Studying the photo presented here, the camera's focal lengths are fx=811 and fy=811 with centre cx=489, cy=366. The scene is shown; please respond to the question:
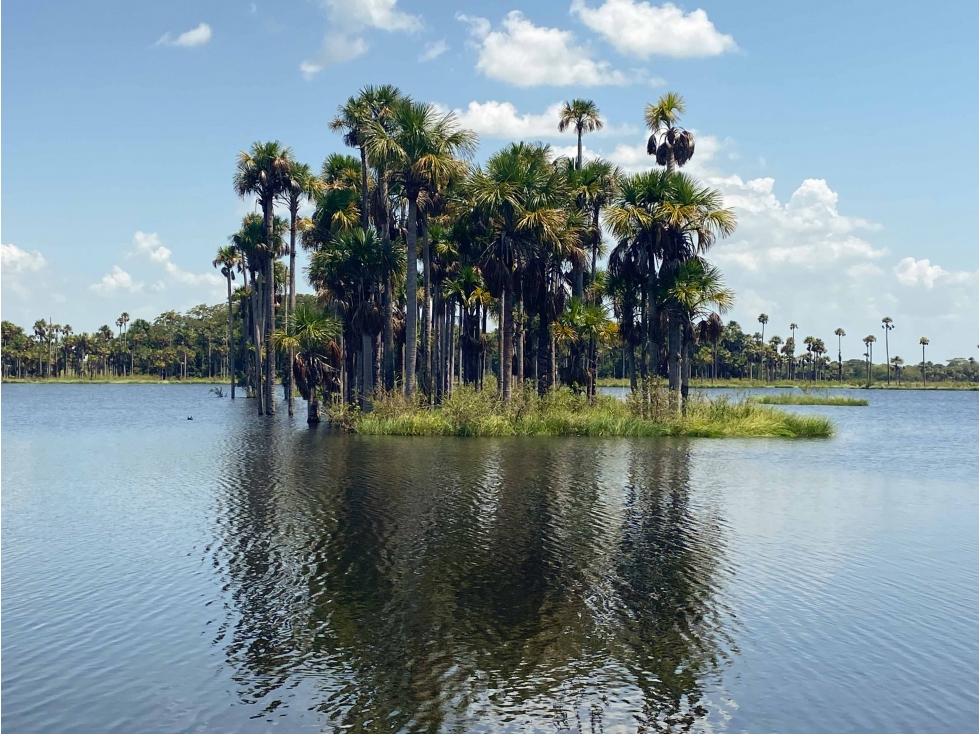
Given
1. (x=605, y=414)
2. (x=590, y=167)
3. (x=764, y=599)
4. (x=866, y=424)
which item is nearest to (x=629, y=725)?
(x=764, y=599)

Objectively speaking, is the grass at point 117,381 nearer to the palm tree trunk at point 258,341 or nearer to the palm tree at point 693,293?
the palm tree trunk at point 258,341

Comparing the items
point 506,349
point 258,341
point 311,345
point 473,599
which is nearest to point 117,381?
point 258,341

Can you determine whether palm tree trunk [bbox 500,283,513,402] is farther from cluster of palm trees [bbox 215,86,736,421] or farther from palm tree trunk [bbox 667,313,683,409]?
palm tree trunk [bbox 667,313,683,409]

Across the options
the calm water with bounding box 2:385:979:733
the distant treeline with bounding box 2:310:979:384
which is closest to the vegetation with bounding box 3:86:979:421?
the calm water with bounding box 2:385:979:733

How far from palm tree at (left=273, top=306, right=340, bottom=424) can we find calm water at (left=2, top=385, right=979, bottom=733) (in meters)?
21.7

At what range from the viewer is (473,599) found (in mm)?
15062

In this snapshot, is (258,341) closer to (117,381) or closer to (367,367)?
(367,367)

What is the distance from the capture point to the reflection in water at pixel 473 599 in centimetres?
1058

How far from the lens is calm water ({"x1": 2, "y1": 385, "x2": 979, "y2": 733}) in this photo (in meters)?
10.5

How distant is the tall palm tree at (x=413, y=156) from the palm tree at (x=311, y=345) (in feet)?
25.7

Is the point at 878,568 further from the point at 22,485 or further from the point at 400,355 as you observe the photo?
the point at 400,355

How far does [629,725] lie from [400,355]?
5234 centimetres

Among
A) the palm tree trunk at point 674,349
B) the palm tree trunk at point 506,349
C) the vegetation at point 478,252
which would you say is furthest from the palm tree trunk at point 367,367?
the palm tree trunk at point 674,349

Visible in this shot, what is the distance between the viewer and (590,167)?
177 ft
